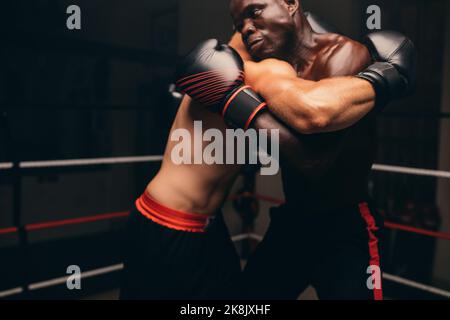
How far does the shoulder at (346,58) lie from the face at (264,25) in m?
0.14

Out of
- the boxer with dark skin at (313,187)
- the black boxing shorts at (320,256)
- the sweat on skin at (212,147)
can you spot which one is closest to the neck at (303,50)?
the boxer with dark skin at (313,187)

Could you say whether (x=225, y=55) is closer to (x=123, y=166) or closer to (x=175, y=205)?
(x=175, y=205)

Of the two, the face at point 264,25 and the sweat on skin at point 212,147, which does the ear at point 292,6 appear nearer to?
the face at point 264,25

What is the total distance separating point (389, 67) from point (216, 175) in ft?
1.72

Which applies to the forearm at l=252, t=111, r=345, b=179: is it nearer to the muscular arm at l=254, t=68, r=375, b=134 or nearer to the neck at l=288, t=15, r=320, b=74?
the muscular arm at l=254, t=68, r=375, b=134

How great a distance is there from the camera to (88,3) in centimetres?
440

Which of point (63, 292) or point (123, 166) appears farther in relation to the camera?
point (123, 166)

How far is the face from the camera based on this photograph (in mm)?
1146

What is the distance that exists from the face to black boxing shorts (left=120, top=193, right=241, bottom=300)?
494 millimetres

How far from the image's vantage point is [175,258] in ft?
3.95

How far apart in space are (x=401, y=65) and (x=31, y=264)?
3312mm

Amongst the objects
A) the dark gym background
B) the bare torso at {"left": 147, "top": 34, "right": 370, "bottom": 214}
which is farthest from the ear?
the dark gym background

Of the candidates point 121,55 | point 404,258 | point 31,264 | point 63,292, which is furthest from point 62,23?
point 404,258

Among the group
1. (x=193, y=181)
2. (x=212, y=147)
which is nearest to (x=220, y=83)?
(x=212, y=147)
